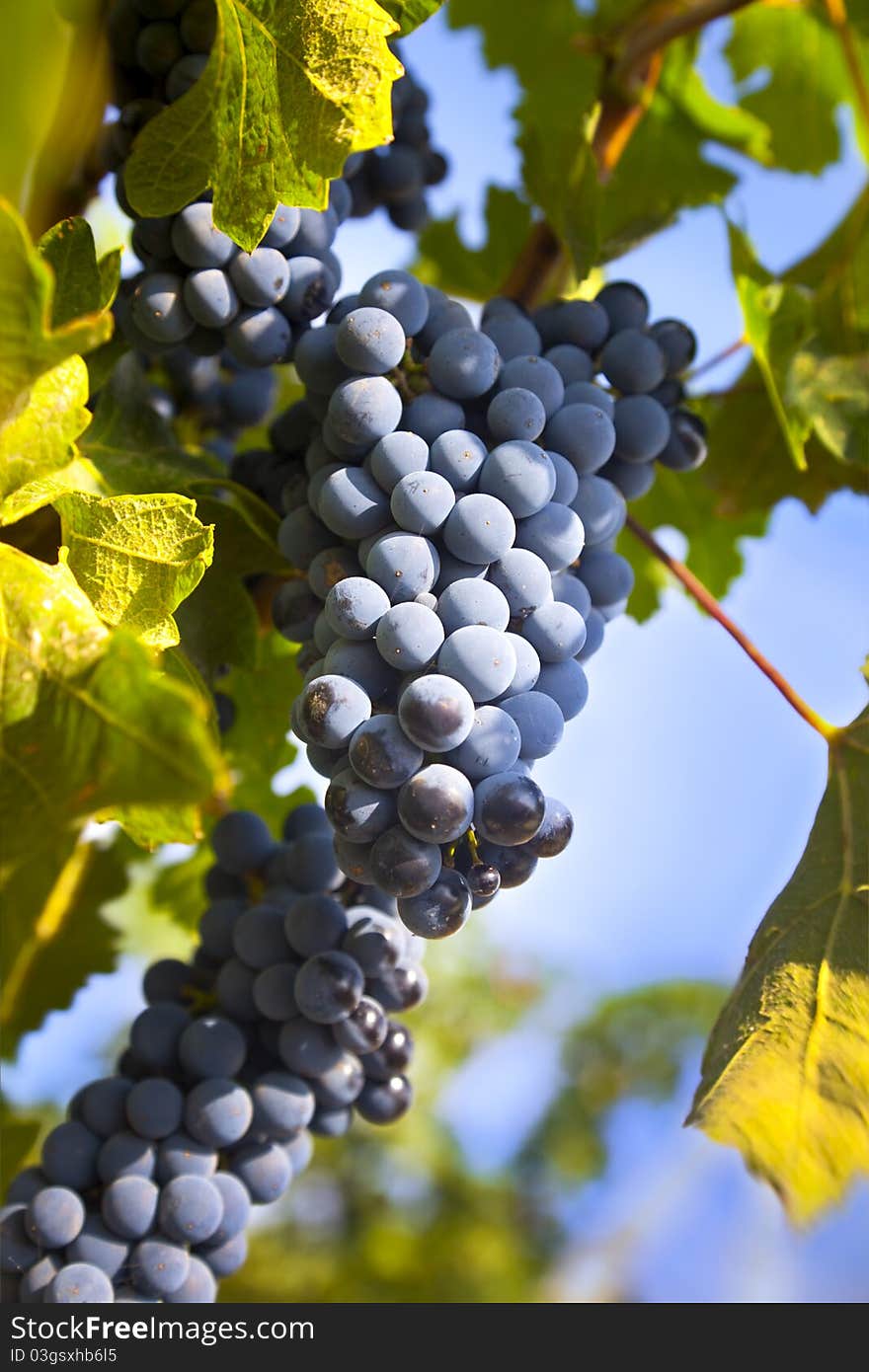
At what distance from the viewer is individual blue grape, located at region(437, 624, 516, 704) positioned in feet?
2.14

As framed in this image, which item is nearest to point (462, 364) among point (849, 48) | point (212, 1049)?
point (212, 1049)

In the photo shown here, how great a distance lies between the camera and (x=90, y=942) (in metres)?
1.22

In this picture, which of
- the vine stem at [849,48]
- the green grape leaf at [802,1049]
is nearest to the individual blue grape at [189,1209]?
the green grape leaf at [802,1049]

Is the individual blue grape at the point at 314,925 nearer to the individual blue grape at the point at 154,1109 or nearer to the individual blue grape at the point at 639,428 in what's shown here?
the individual blue grape at the point at 154,1109

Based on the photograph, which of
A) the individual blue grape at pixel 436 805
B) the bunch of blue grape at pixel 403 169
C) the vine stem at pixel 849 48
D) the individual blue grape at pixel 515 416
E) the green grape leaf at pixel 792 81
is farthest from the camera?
the green grape leaf at pixel 792 81

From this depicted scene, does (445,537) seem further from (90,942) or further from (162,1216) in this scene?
(90,942)

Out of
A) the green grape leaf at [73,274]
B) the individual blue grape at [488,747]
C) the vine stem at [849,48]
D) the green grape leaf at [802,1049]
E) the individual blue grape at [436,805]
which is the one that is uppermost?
the vine stem at [849,48]

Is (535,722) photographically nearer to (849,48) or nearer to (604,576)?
(604,576)

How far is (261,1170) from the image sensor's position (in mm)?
906

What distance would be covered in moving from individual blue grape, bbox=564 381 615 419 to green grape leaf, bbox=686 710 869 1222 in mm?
362

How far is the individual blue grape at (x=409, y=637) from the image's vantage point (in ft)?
2.17

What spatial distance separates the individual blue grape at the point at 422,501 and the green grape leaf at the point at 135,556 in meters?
0.11

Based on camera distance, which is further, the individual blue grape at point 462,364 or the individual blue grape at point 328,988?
the individual blue grape at point 328,988

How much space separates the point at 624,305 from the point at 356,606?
359 mm
